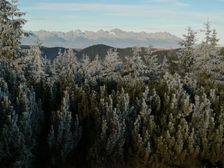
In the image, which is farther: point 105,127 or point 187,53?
point 187,53

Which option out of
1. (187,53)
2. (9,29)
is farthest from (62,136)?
(187,53)

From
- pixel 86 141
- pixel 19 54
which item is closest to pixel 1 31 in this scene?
pixel 19 54

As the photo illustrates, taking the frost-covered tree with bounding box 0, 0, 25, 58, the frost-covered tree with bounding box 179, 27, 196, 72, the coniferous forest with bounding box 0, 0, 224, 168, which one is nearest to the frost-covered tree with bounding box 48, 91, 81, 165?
the coniferous forest with bounding box 0, 0, 224, 168

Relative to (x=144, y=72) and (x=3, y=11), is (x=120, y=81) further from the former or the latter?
(x=144, y=72)

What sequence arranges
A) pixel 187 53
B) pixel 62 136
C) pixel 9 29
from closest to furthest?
1. pixel 62 136
2. pixel 9 29
3. pixel 187 53

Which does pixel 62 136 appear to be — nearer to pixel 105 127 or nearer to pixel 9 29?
pixel 105 127

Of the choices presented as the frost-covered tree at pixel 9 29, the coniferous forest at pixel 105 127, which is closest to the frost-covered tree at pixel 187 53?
the frost-covered tree at pixel 9 29

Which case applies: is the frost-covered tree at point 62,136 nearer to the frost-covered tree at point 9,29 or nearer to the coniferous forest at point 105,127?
the coniferous forest at point 105,127

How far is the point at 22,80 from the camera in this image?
31.9 ft

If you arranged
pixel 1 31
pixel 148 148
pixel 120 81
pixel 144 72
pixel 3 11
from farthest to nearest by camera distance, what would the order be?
pixel 144 72
pixel 3 11
pixel 1 31
pixel 120 81
pixel 148 148

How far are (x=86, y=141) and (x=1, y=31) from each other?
28.8 meters

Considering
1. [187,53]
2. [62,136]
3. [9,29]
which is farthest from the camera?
[187,53]

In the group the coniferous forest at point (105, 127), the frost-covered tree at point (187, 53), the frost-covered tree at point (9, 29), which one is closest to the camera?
the coniferous forest at point (105, 127)

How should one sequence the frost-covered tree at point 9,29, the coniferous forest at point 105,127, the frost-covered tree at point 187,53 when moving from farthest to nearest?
the frost-covered tree at point 187,53 < the frost-covered tree at point 9,29 < the coniferous forest at point 105,127
